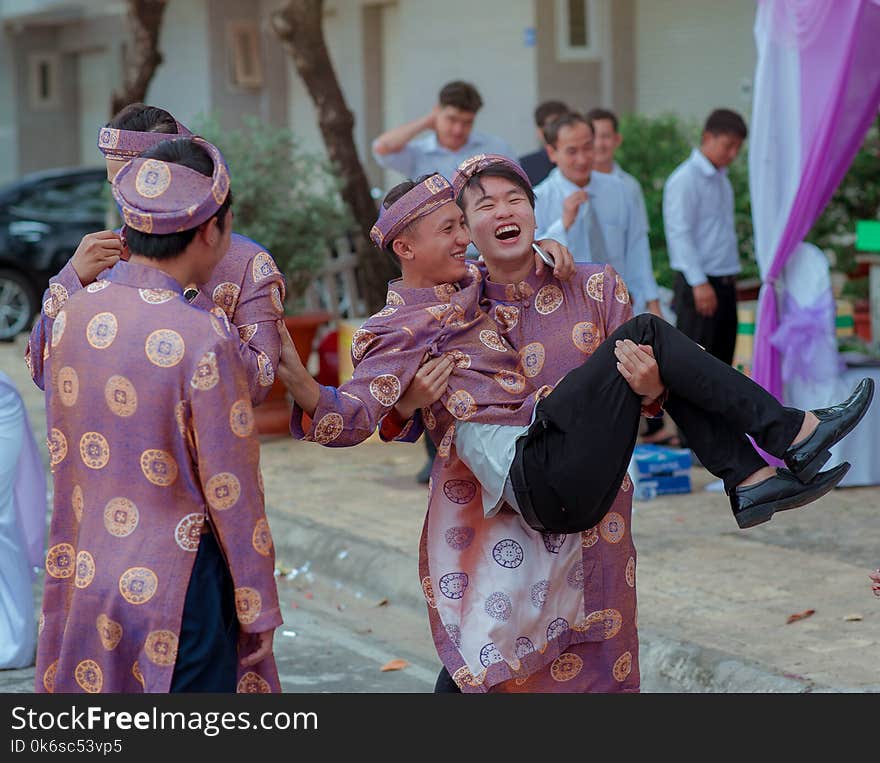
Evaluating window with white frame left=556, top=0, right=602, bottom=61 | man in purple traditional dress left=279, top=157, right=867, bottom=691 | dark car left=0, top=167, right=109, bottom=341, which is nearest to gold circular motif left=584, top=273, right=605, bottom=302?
man in purple traditional dress left=279, top=157, right=867, bottom=691

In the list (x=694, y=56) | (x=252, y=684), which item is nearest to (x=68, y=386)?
(x=252, y=684)

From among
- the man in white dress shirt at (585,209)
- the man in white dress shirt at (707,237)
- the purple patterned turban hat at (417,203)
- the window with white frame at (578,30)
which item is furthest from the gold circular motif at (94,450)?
the window with white frame at (578,30)

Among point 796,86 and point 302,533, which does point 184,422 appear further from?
point 796,86

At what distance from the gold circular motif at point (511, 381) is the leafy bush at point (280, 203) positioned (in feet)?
20.5

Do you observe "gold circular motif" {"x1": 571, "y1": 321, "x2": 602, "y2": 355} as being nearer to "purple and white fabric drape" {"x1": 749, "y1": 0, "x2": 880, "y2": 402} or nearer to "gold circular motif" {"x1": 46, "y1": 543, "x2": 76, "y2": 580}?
"gold circular motif" {"x1": 46, "y1": 543, "x2": 76, "y2": 580}

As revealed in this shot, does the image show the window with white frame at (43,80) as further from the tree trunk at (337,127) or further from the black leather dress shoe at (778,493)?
the black leather dress shoe at (778,493)

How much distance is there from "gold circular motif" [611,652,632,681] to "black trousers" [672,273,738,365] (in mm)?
4722

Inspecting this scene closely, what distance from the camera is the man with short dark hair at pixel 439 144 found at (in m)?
7.89

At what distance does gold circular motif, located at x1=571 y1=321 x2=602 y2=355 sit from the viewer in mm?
3689

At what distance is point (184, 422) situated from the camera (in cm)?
301

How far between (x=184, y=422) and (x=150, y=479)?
134mm

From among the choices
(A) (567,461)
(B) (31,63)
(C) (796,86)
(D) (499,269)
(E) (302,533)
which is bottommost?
(E) (302,533)

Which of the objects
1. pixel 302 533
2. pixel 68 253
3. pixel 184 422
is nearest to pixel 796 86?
pixel 302 533

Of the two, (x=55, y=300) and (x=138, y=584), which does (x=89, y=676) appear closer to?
(x=138, y=584)
